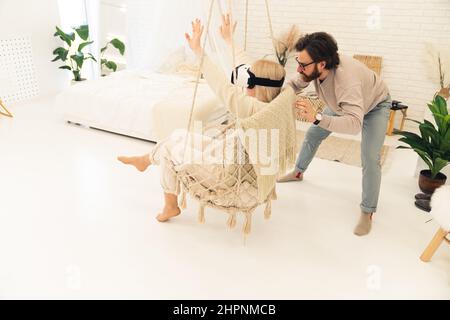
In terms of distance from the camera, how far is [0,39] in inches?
158

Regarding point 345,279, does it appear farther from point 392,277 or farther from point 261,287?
point 261,287

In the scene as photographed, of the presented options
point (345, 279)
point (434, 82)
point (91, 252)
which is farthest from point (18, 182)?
point (434, 82)

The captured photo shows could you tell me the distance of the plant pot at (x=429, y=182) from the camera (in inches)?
106

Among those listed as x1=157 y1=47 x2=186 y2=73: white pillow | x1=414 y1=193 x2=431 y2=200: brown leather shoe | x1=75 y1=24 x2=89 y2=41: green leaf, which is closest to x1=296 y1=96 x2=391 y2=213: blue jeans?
x1=414 y1=193 x2=431 y2=200: brown leather shoe

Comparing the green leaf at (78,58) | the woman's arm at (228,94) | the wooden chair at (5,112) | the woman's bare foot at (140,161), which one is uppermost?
the woman's arm at (228,94)

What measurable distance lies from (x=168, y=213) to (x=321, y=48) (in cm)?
129

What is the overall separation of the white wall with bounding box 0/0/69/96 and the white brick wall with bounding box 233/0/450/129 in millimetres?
2610

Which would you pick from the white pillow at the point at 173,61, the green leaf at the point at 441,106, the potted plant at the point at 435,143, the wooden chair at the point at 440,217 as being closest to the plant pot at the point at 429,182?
the potted plant at the point at 435,143

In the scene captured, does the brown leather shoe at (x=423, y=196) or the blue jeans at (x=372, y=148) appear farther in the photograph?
the brown leather shoe at (x=423, y=196)

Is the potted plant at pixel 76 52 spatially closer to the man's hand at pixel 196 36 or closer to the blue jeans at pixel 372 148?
the man's hand at pixel 196 36

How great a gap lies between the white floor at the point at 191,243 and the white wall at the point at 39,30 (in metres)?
1.78

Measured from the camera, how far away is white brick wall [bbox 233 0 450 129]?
3.74 m

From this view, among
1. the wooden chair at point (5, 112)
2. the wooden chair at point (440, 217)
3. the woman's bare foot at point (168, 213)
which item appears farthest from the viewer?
the wooden chair at point (5, 112)

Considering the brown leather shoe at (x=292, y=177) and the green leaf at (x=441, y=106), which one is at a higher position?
the green leaf at (x=441, y=106)
